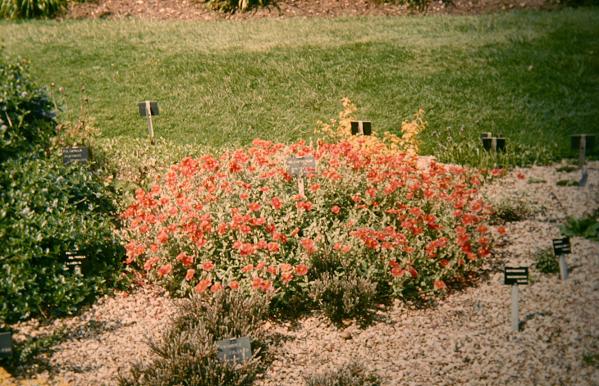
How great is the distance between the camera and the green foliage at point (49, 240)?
4812 millimetres

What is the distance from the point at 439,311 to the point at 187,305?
71.8 inches

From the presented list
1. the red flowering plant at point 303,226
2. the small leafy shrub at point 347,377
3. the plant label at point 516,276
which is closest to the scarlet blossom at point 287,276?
the red flowering plant at point 303,226

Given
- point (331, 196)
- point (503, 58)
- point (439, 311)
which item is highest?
point (503, 58)

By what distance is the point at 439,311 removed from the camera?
4754 mm

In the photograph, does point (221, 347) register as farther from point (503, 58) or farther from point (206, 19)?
point (206, 19)

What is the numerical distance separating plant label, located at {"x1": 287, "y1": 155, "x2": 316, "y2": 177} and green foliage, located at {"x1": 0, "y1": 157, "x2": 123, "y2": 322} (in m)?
1.66

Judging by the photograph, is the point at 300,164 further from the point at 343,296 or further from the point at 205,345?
the point at 205,345

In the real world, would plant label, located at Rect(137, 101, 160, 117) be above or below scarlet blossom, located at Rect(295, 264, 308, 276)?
above

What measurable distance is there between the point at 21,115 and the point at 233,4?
7.98 m

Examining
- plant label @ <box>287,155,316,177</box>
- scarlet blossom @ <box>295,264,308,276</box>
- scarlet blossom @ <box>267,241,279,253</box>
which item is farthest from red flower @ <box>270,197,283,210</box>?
scarlet blossom @ <box>295,264,308,276</box>

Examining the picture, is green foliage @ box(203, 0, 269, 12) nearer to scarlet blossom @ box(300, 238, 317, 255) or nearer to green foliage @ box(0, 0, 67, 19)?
green foliage @ box(0, 0, 67, 19)

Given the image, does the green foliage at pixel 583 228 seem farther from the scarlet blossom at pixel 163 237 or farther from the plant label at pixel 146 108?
the plant label at pixel 146 108

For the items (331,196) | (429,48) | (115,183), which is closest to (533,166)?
(331,196)

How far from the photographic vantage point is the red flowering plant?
492 centimetres
